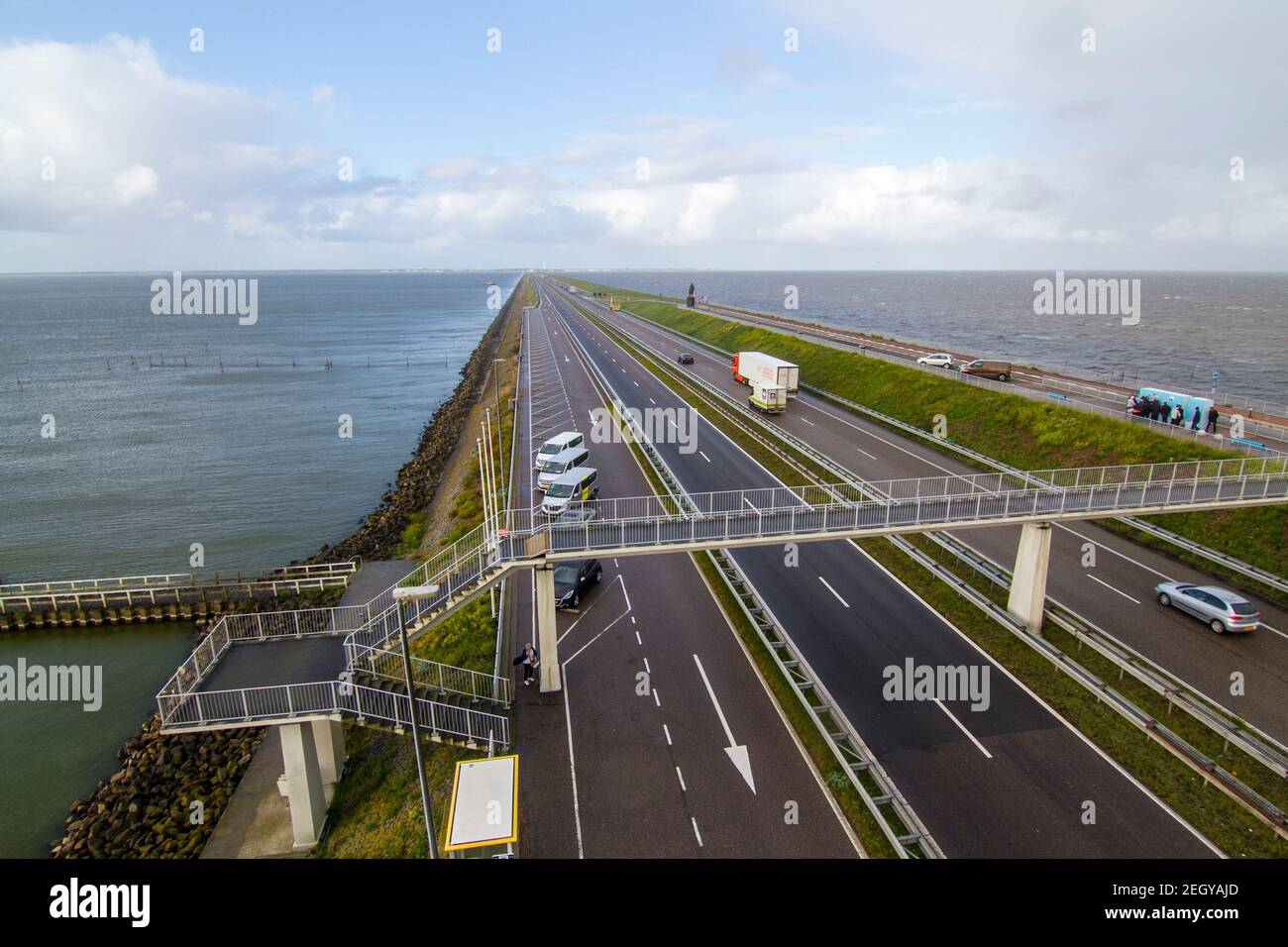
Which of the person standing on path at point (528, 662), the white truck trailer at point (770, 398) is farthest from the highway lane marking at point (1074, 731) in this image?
the white truck trailer at point (770, 398)

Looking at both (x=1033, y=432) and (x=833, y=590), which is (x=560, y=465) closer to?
(x=833, y=590)

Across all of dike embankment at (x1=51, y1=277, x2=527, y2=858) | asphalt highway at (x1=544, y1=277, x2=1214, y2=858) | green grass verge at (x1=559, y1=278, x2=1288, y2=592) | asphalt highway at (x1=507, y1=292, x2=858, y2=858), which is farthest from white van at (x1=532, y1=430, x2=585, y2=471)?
green grass verge at (x1=559, y1=278, x2=1288, y2=592)

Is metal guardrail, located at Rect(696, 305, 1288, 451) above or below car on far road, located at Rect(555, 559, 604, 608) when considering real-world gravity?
above

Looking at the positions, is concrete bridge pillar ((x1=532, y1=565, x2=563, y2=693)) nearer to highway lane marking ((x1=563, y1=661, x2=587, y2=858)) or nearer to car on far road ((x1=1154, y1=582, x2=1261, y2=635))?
highway lane marking ((x1=563, y1=661, x2=587, y2=858))

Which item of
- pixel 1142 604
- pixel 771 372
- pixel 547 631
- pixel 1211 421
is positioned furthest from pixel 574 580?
pixel 1211 421

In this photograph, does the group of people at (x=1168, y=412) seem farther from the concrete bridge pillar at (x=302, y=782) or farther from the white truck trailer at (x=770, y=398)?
the concrete bridge pillar at (x=302, y=782)
